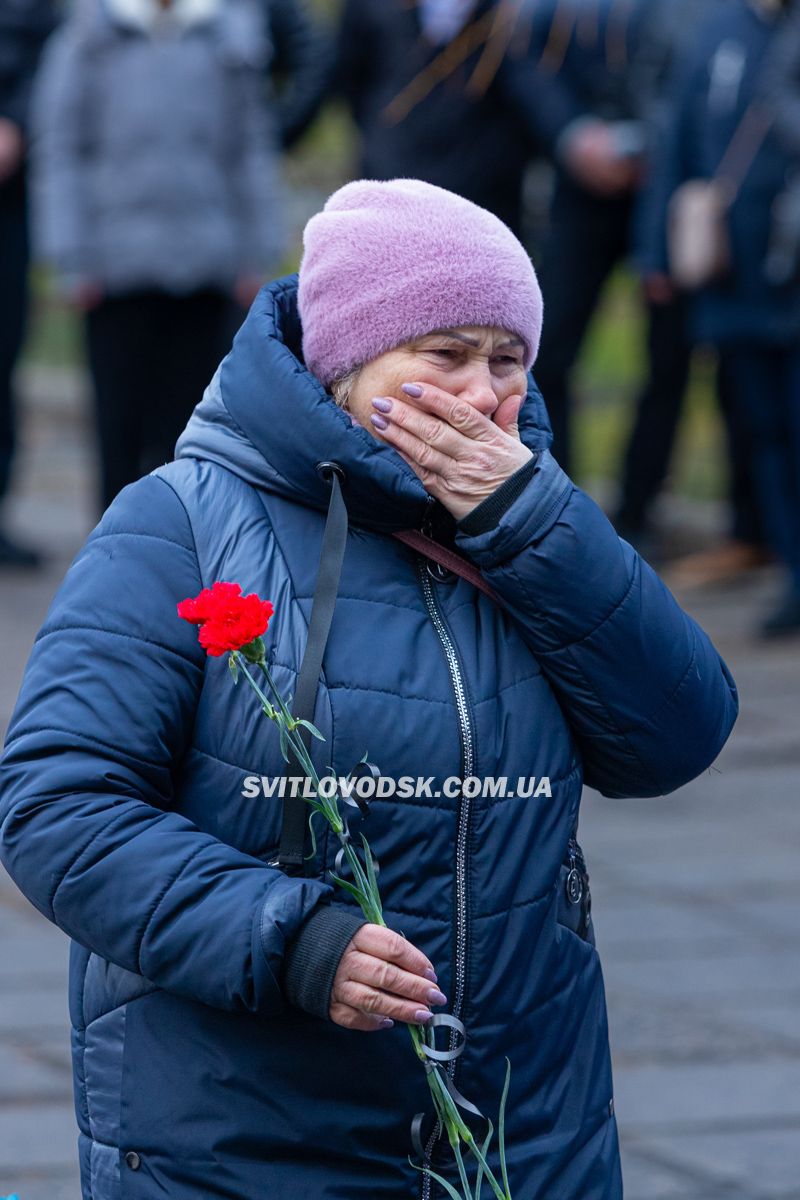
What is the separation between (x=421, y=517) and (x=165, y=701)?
318 millimetres

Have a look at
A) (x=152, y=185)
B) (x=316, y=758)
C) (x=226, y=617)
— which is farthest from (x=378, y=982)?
(x=152, y=185)

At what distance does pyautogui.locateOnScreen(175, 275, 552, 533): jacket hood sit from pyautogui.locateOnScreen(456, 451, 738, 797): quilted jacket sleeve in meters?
0.08

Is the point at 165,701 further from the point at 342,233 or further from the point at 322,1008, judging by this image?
the point at 342,233

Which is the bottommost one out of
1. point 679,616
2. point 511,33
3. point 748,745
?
point 748,745

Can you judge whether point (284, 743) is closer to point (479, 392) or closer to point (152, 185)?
point (479, 392)

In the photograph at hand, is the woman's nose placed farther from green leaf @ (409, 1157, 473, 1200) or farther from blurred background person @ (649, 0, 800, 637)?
blurred background person @ (649, 0, 800, 637)

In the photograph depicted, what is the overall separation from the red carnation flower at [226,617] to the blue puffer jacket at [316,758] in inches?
5.2

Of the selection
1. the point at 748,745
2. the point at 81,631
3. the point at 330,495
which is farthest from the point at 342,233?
the point at 748,745

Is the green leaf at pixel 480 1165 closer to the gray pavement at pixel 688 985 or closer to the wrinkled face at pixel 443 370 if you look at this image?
the wrinkled face at pixel 443 370

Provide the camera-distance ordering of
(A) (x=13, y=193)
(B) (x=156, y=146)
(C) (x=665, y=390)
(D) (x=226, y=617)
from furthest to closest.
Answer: (C) (x=665, y=390) → (A) (x=13, y=193) → (B) (x=156, y=146) → (D) (x=226, y=617)

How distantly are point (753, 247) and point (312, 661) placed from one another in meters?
5.18

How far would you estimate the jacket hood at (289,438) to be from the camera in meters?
2.29

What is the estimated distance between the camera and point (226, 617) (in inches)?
83.4

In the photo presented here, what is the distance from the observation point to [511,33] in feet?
26.0
